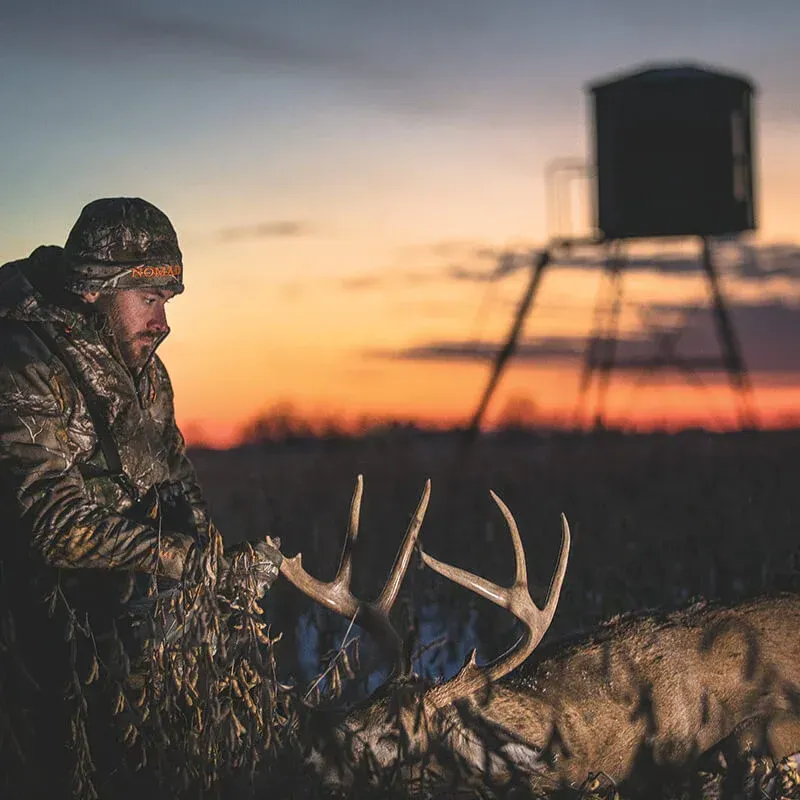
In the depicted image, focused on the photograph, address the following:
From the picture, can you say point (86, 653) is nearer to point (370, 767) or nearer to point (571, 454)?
point (370, 767)

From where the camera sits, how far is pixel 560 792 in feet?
17.8

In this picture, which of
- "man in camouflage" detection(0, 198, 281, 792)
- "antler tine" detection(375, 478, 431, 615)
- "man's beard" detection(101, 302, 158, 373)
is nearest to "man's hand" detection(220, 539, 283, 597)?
"man in camouflage" detection(0, 198, 281, 792)

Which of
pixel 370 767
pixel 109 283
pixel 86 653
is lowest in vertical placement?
pixel 370 767

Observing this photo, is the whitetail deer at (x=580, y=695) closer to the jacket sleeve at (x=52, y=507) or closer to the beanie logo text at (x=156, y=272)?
the jacket sleeve at (x=52, y=507)

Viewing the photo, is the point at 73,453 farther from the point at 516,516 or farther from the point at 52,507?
the point at 516,516

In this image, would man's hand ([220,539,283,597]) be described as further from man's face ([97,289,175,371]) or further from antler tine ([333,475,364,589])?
man's face ([97,289,175,371])

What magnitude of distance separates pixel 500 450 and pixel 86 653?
13586 mm

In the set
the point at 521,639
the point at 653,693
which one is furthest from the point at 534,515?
the point at 521,639

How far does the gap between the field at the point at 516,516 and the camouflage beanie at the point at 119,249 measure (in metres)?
1.49

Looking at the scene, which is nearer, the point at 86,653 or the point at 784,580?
the point at 86,653

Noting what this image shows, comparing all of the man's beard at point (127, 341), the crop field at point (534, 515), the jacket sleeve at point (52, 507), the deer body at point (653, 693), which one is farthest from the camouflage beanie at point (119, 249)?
the deer body at point (653, 693)

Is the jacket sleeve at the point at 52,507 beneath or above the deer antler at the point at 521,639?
above

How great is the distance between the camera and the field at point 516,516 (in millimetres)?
7391

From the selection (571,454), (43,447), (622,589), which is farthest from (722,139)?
(43,447)
